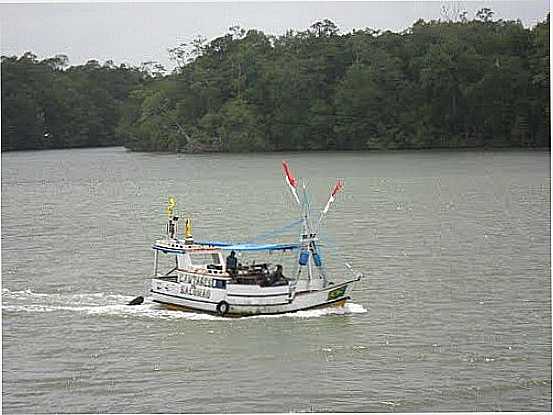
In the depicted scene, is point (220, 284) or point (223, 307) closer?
point (223, 307)

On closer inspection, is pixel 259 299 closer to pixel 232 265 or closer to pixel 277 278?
pixel 277 278

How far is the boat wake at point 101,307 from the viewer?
21.4 m

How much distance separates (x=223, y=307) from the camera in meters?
21.2

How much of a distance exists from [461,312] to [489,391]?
491 cm

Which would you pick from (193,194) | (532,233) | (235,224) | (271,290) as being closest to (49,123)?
(193,194)

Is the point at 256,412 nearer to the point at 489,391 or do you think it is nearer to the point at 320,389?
the point at 320,389

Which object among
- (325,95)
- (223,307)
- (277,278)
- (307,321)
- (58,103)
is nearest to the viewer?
(307,321)

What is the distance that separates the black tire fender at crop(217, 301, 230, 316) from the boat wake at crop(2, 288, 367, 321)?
116 millimetres

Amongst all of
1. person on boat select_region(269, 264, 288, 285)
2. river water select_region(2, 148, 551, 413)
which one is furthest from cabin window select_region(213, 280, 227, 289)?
person on boat select_region(269, 264, 288, 285)

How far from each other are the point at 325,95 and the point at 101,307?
65.7 meters

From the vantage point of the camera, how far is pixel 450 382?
55.6ft

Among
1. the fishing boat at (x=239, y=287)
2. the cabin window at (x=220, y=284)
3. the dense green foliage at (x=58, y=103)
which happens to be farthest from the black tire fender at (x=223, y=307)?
the dense green foliage at (x=58, y=103)

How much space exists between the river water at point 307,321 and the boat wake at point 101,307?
0.06 metres

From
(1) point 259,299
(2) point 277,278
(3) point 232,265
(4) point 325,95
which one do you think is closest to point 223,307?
(1) point 259,299
